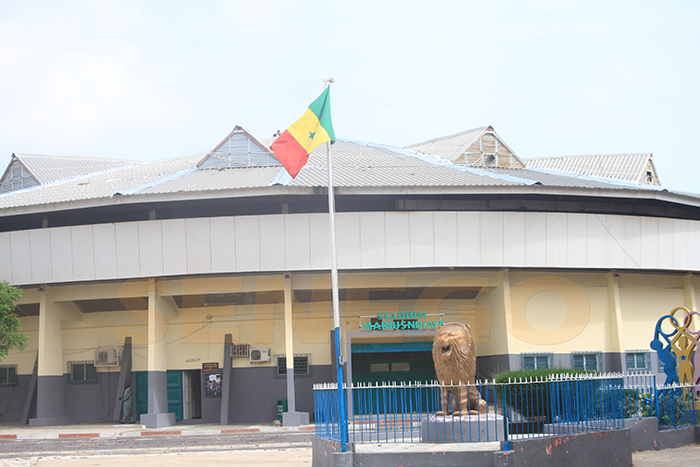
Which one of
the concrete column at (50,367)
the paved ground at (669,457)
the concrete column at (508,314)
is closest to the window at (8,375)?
the concrete column at (50,367)

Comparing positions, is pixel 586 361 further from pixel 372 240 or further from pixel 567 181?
pixel 372 240

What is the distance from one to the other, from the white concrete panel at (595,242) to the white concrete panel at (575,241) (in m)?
0.17

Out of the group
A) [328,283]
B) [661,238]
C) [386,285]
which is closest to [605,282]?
[661,238]

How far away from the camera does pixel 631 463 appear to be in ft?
45.5

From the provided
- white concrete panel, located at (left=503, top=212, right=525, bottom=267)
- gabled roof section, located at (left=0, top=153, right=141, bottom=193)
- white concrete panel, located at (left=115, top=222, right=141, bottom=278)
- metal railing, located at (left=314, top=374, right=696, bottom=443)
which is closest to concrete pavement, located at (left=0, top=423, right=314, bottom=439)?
white concrete panel, located at (left=115, top=222, right=141, bottom=278)

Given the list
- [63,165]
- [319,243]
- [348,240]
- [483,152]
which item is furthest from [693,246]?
[63,165]

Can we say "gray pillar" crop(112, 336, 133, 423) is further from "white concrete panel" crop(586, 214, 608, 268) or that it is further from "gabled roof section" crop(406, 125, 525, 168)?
"white concrete panel" crop(586, 214, 608, 268)

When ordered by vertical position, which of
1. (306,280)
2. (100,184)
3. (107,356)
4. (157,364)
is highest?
(100,184)

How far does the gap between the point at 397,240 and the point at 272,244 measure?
4.51 metres

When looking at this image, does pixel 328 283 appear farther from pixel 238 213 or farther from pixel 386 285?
pixel 238 213

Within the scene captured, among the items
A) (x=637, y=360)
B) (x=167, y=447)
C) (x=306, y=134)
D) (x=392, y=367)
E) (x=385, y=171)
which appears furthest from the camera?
(x=385, y=171)

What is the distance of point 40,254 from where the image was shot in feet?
90.1

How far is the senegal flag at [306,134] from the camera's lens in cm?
1494

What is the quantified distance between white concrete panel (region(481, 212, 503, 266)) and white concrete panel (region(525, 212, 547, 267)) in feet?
3.56
